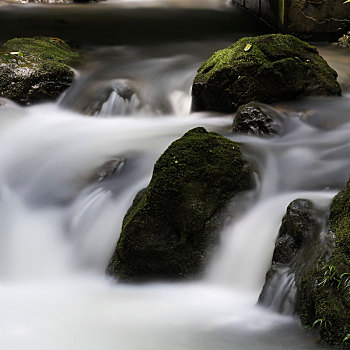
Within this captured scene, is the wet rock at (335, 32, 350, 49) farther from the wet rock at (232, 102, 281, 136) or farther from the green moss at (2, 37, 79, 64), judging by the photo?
the green moss at (2, 37, 79, 64)

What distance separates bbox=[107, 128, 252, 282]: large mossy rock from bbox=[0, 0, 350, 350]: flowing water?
0.40 ft

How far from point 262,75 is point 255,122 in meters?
0.98

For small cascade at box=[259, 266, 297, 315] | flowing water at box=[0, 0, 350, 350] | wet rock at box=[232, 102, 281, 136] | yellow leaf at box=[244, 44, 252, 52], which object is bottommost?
flowing water at box=[0, 0, 350, 350]

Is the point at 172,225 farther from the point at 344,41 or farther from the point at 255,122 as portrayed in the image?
the point at 344,41

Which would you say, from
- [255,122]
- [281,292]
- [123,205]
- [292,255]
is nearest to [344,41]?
[255,122]

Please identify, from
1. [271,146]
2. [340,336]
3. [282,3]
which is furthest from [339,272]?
[282,3]

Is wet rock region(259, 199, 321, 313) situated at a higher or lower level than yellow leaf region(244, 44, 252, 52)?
lower

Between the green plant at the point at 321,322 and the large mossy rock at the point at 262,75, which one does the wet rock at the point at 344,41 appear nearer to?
the large mossy rock at the point at 262,75

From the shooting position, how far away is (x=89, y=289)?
4117 millimetres

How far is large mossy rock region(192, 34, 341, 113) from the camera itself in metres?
6.37

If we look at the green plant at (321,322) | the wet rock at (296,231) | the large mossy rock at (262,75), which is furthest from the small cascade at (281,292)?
the large mossy rock at (262,75)

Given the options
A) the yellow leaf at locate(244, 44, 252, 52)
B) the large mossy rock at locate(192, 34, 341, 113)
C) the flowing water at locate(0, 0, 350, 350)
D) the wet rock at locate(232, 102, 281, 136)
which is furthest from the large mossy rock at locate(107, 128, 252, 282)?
the yellow leaf at locate(244, 44, 252, 52)

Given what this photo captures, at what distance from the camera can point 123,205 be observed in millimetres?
4836

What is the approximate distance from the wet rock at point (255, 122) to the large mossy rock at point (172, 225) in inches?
59.1
